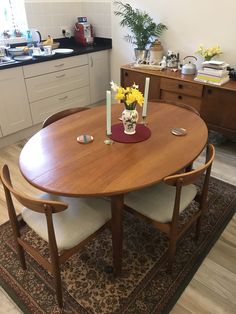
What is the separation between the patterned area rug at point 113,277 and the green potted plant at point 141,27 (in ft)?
7.47

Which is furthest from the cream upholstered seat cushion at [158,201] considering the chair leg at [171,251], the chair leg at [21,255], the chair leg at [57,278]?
the chair leg at [21,255]

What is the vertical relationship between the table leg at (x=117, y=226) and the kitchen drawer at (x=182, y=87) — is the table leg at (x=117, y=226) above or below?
below

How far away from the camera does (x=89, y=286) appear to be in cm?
152

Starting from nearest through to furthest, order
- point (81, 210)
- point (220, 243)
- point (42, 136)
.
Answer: point (81, 210) → point (42, 136) → point (220, 243)

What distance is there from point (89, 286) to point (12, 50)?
269 centimetres

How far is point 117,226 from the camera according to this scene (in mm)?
1398

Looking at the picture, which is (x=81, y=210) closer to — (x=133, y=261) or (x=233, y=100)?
(x=133, y=261)

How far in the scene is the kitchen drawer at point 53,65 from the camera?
9.62 feet

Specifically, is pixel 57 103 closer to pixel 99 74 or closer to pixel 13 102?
pixel 13 102

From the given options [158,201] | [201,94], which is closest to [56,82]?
[201,94]

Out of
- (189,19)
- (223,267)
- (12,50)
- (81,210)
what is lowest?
(223,267)

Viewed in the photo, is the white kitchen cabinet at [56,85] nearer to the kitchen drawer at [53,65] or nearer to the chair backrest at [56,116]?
the kitchen drawer at [53,65]

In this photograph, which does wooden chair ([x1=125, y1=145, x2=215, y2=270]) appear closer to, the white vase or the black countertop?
the white vase

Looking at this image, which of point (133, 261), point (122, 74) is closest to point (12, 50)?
point (122, 74)
